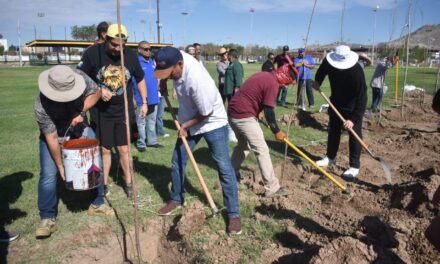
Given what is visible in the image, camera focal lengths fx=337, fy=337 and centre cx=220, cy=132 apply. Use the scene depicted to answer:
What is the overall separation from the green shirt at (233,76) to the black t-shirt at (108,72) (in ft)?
16.0

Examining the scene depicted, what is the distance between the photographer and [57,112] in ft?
10.3

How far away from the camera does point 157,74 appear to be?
307 centimetres

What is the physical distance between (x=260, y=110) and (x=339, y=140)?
205 cm

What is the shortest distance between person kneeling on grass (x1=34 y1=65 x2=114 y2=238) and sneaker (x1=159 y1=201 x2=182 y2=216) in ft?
3.68

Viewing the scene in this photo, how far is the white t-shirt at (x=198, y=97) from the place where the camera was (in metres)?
3.17

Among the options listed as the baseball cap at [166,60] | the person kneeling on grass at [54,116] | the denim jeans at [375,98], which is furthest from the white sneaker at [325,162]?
the denim jeans at [375,98]

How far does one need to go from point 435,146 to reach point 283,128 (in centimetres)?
316

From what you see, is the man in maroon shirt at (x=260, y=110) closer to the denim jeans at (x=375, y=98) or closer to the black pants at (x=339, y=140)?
the black pants at (x=339, y=140)

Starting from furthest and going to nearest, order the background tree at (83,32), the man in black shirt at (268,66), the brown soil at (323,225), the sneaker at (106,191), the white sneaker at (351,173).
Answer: the background tree at (83,32) < the white sneaker at (351,173) < the man in black shirt at (268,66) < the sneaker at (106,191) < the brown soil at (323,225)

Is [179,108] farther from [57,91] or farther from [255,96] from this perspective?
[57,91]

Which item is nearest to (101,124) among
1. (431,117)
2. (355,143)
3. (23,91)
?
(355,143)

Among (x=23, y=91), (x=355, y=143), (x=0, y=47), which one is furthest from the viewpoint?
(x=0, y=47)

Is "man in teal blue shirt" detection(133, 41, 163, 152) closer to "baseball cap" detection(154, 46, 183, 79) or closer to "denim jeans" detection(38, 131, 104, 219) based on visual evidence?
"denim jeans" detection(38, 131, 104, 219)

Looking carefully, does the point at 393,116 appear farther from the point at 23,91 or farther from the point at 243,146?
the point at 23,91
